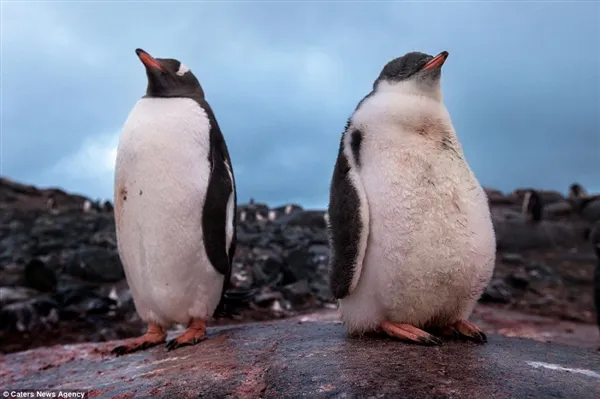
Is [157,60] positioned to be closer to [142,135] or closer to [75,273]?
[142,135]

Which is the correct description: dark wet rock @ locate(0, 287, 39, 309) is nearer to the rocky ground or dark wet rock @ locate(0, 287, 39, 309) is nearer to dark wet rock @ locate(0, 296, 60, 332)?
the rocky ground

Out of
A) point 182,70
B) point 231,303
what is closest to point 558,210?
point 231,303

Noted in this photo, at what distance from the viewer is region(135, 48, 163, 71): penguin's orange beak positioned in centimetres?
380

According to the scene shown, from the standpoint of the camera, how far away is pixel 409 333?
2535 mm

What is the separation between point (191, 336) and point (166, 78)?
6.09 ft

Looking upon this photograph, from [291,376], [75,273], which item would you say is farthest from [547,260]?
[291,376]

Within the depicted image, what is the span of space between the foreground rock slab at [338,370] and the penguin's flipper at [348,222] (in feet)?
1.06

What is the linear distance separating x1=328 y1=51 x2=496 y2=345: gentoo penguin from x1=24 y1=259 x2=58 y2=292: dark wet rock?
7423 mm

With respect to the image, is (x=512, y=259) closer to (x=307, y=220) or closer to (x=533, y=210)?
(x=533, y=210)

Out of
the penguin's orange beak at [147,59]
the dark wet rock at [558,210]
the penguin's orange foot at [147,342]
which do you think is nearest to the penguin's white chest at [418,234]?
the penguin's orange foot at [147,342]

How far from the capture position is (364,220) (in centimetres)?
256

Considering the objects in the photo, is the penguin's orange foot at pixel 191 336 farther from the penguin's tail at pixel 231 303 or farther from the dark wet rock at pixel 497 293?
the dark wet rock at pixel 497 293

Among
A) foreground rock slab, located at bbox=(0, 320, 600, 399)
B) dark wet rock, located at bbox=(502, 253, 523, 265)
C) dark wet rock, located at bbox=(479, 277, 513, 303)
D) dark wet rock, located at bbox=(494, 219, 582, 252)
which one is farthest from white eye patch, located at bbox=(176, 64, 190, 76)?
dark wet rock, located at bbox=(494, 219, 582, 252)

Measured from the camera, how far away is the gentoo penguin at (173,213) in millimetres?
3545
